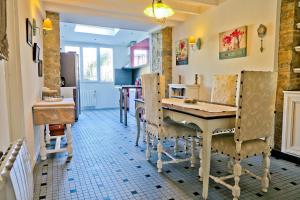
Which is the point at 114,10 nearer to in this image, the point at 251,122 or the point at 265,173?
the point at 251,122

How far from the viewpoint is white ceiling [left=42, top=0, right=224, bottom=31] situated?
4.05 metres

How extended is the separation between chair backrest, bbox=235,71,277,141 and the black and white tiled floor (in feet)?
2.08

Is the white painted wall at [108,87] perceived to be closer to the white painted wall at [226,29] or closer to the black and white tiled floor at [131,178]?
the white painted wall at [226,29]

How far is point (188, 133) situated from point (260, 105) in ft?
3.08

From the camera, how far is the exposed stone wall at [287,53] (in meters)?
2.92

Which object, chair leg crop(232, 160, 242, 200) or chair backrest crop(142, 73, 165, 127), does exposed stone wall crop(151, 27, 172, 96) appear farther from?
chair leg crop(232, 160, 242, 200)

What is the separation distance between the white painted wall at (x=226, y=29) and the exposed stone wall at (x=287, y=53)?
8cm

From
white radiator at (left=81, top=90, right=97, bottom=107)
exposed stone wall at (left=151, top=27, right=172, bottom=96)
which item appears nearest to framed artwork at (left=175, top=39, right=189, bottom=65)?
exposed stone wall at (left=151, top=27, right=172, bottom=96)

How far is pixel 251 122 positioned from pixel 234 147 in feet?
0.87

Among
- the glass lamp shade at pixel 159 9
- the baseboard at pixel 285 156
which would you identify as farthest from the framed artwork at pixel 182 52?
the baseboard at pixel 285 156

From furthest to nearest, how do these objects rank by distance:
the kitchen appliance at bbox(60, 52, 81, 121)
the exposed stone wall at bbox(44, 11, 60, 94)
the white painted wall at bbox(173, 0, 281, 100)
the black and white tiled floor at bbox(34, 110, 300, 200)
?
the kitchen appliance at bbox(60, 52, 81, 121), the exposed stone wall at bbox(44, 11, 60, 94), the white painted wall at bbox(173, 0, 281, 100), the black and white tiled floor at bbox(34, 110, 300, 200)

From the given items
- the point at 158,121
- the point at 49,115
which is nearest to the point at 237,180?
the point at 158,121

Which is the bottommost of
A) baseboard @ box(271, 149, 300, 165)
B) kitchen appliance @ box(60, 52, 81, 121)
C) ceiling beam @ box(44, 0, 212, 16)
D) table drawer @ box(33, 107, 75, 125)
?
baseboard @ box(271, 149, 300, 165)

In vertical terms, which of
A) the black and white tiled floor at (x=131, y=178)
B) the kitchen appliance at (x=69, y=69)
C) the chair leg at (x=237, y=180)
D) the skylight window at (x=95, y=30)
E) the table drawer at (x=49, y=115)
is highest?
the skylight window at (x=95, y=30)
